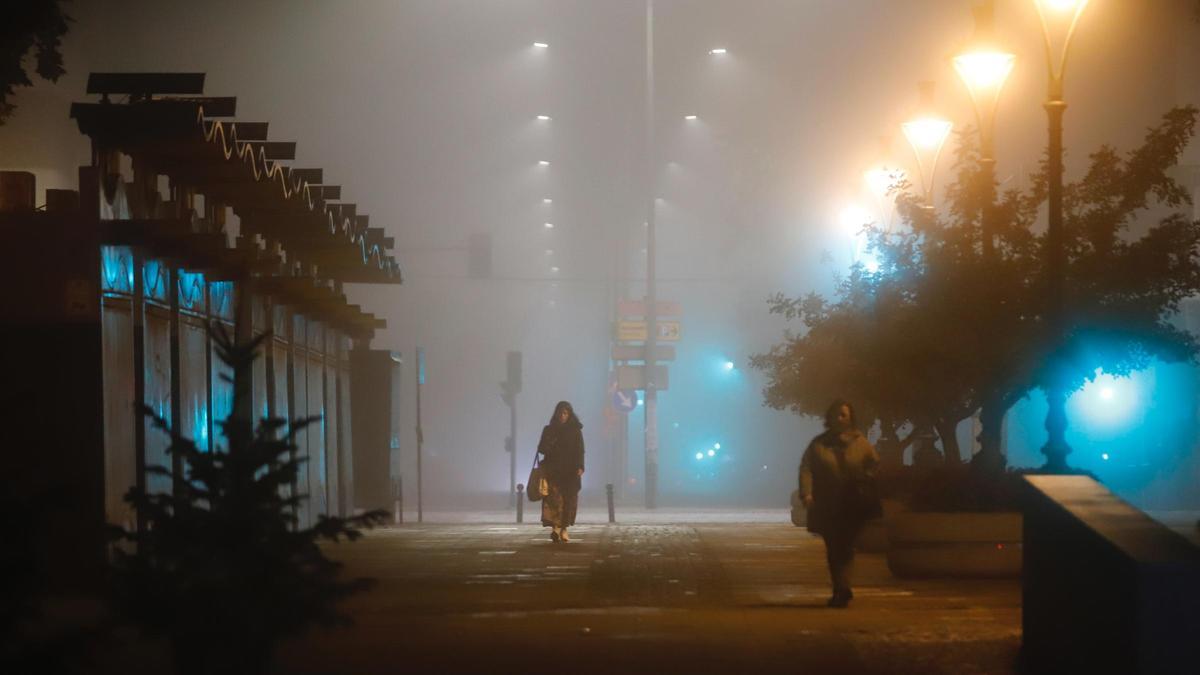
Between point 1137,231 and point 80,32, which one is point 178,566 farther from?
point 1137,231

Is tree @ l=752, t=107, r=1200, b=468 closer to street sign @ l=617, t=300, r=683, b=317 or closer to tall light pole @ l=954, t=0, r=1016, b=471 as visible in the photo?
tall light pole @ l=954, t=0, r=1016, b=471

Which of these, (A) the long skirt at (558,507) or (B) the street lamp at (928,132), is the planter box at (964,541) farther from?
(B) the street lamp at (928,132)

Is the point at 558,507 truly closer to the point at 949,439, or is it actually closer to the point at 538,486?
the point at 538,486

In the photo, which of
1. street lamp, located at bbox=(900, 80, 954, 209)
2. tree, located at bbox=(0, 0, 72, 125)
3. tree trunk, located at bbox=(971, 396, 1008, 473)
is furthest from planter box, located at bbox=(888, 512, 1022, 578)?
tree, located at bbox=(0, 0, 72, 125)

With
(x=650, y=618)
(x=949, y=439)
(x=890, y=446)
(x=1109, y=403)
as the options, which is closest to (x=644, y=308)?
(x=1109, y=403)

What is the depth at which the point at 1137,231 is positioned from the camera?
45406mm

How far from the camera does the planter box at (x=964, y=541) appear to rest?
16719mm

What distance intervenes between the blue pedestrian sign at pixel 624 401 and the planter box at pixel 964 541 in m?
30.1

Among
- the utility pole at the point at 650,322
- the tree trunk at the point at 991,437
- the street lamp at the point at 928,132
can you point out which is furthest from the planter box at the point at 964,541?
the utility pole at the point at 650,322

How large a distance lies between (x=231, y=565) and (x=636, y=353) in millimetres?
39849

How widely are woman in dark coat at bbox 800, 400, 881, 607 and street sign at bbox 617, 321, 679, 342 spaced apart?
32.4 m

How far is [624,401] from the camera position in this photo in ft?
155

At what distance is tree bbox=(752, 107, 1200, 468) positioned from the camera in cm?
1958

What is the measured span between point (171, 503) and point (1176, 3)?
96.4 ft
